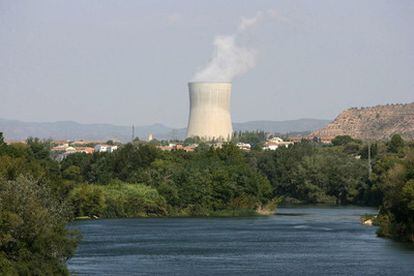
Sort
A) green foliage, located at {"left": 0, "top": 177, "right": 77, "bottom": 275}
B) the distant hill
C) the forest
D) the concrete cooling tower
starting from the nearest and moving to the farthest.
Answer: green foliage, located at {"left": 0, "top": 177, "right": 77, "bottom": 275} < the forest < the concrete cooling tower < the distant hill

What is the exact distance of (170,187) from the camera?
67938 millimetres

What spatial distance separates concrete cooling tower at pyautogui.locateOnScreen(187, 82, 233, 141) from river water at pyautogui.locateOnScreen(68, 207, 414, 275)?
2919cm

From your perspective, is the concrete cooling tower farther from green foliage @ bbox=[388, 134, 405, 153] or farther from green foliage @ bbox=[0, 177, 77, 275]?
green foliage @ bbox=[0, 177, 77, 275]

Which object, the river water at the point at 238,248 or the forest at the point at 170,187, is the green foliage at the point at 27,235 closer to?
A: the forest at the point at 170,187

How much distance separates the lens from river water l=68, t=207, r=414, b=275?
1452 inches

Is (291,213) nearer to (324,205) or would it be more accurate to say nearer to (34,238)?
(324,205)

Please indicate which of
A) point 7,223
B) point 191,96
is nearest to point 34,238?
point 7,223

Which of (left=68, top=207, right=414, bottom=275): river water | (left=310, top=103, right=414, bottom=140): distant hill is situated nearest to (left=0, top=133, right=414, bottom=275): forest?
(left=68, top=207, right=414, bottom=275): river water

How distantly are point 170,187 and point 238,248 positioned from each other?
23842mm

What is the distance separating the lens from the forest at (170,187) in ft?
96.2

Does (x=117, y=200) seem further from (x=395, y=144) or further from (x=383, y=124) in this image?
(x=383, y=124)

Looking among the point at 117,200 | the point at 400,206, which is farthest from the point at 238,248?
the point at 117,200

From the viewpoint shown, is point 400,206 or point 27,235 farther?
point 400,206

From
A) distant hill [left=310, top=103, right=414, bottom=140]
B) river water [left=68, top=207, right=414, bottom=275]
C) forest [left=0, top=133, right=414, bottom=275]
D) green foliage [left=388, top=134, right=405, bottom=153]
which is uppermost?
distant hill [left=310, top=103, right=414, bottom=140]
